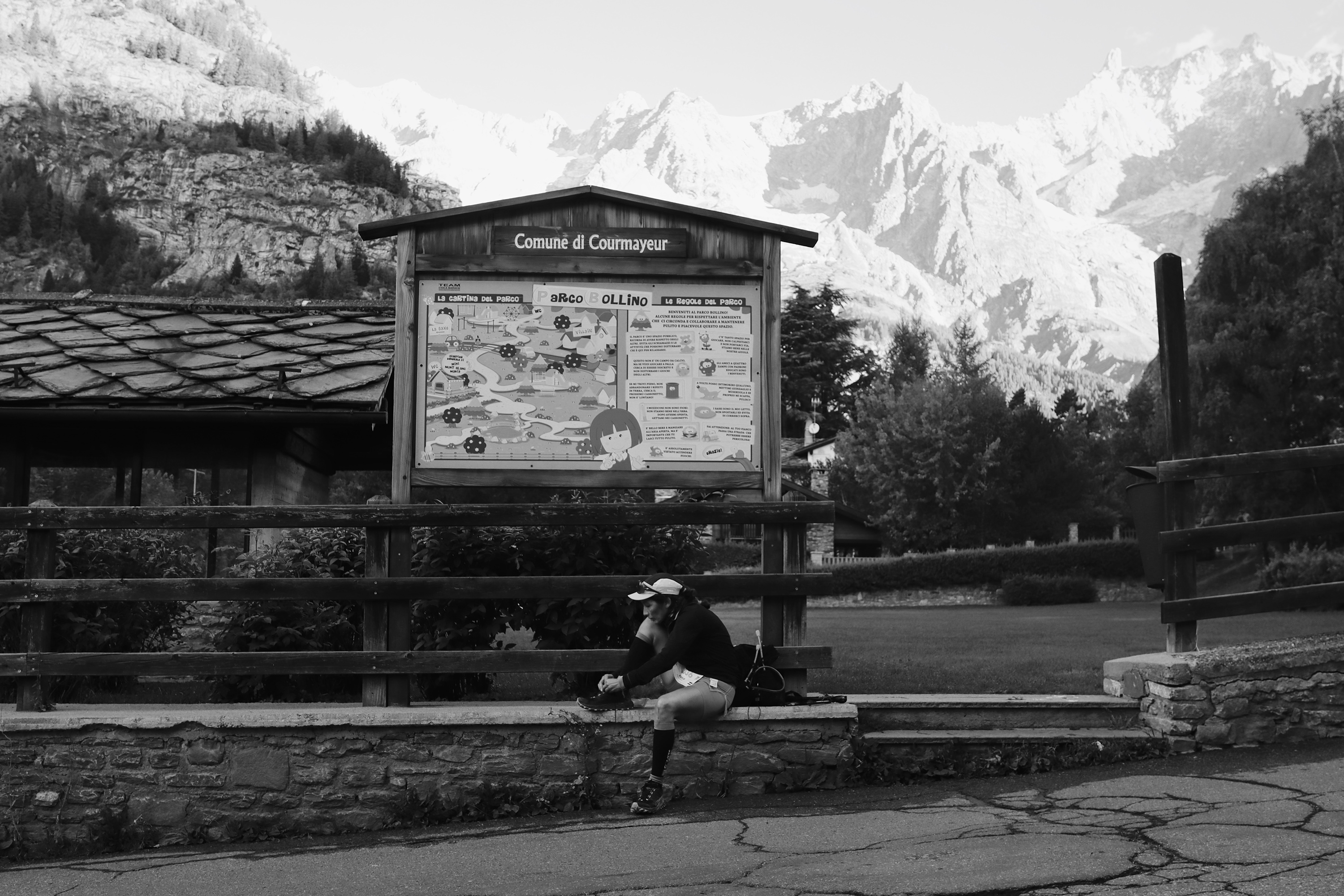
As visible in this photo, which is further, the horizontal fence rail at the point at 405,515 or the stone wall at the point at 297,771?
the horizontal fence rail at the point at 405,515

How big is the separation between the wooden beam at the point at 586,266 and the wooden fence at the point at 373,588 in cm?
153

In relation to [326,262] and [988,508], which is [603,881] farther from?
[326,262]

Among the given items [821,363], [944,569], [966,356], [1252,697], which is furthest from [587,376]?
[821,363]

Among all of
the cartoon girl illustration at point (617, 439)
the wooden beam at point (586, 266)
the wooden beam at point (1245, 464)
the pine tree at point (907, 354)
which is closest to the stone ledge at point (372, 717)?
the cartoon girl illustration at point (617, 439)

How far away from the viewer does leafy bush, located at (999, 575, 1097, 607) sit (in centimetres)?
4012

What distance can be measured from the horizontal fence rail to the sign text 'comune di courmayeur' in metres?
1.66

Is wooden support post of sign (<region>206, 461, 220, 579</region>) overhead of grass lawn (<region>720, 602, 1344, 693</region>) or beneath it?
overhead

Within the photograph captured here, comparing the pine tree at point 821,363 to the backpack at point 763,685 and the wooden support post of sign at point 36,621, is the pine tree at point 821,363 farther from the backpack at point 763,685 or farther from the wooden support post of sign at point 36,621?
the wooden support post of sign at point 36,621

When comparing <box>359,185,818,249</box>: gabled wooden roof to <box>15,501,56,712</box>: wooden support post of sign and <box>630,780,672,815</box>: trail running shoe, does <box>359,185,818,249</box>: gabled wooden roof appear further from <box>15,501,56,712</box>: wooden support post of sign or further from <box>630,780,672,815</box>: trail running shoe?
<box>630,780,672,815</box>: trail running shoe

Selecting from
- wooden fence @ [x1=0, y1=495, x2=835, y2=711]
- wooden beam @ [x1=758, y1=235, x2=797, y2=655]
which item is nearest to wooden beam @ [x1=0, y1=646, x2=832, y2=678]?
wooden fence @ [x1=0, y1=495, x2=835, y2=711]

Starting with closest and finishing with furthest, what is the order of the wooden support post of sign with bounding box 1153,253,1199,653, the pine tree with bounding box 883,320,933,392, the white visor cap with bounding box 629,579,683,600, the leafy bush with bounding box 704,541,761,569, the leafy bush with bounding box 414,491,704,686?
the white visor cap with bounding box 629,579,683,600 → the wooden support post of sign with bounding box 1153,253,1199,653 → the leafy bush with bounding box 414,491,704,686 → the leafy bush with bounding box 704,541,761,569 → the pine tree with bounding box 883,320,933,392

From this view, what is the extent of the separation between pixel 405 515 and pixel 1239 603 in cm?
523

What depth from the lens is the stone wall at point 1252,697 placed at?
7562mm

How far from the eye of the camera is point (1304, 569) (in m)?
26.3
